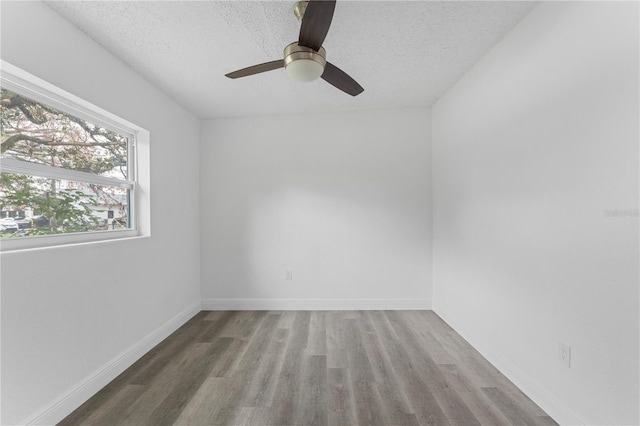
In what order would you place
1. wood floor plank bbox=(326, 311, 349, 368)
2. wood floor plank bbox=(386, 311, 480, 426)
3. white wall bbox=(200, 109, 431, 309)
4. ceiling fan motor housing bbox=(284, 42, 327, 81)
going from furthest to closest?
white wall bbox=(200, 109, 431, 309) < wood floor plank bbox=(326, 311, 349, 368) < wood floor plank bbox=(386, 311, 480, 426) < ceiling fan motor housing bbox=(284, 42, 327, 81)

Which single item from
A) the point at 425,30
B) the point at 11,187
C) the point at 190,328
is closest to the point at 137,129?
the point at 11,187

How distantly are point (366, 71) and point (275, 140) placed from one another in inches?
55.3

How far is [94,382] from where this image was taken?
170cm

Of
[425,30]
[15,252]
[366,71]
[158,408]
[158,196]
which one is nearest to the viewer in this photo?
[15,252]

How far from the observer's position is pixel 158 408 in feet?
5.15

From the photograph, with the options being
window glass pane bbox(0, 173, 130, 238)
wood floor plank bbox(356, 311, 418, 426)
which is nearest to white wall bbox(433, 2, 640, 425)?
wood floor plank bbox(356, 311, 418, 426)

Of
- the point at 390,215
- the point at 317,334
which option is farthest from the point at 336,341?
the point at 390,215

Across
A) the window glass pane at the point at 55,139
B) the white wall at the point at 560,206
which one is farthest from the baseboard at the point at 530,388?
the window glass pane at the point at 55,139

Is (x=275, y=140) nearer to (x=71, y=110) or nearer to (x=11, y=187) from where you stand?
(x=71, y=110)

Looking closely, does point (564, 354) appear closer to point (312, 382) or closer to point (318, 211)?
point (312, 382)

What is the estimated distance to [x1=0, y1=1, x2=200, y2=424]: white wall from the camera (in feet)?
4.32

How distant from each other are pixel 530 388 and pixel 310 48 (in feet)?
8.04

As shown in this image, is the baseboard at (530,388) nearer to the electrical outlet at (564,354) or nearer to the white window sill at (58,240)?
the electrical outlet at (564,354)

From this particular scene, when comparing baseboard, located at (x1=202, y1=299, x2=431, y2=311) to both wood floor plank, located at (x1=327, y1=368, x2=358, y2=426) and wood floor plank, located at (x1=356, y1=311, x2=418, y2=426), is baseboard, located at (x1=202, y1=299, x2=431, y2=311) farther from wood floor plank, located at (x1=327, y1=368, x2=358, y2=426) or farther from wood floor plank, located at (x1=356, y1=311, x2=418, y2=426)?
wood floor plank, located at (x1=327, y1=368, x2=358, y2=426)
